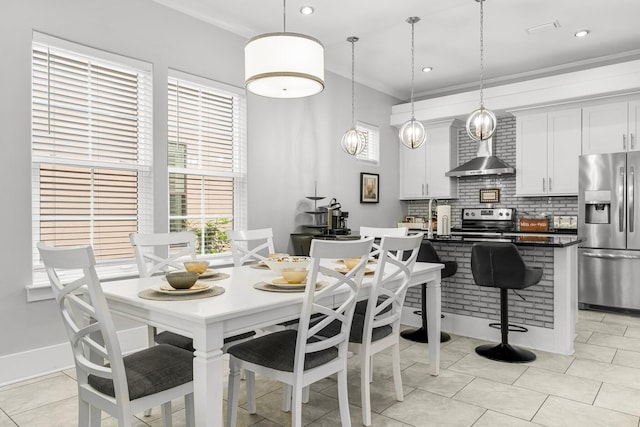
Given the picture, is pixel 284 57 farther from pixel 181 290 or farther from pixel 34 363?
pixel 34 363

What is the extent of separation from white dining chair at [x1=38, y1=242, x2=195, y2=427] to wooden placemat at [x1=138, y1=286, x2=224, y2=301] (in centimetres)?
24

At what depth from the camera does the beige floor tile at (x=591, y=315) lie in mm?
4582

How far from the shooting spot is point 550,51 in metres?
5.14

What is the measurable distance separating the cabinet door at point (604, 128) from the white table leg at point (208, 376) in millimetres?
5268

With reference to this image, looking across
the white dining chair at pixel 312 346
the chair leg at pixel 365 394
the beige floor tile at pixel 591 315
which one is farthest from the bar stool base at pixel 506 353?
the white dining chair at pixel 312 346

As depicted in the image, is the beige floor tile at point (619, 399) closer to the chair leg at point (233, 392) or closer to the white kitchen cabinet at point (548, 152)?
the chair leg at point (233, 392)

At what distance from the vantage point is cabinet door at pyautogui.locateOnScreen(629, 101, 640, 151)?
4922 mm

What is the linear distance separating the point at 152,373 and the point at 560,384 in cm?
253

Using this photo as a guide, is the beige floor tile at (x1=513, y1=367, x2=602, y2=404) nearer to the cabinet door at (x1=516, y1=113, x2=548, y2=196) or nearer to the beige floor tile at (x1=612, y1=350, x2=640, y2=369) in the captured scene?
the beige floor tile at (x1=612, y1=350, x2=640, y2=369)

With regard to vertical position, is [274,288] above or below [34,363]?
above

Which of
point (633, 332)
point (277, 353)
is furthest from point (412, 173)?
point (277, 353)

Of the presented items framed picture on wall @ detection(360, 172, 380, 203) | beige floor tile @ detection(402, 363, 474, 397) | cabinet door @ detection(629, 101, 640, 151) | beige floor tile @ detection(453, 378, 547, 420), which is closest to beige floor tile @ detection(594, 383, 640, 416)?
beige floor tile @ detection(453, 378, 547, 420)

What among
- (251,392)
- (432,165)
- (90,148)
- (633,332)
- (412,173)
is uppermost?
(432,165)

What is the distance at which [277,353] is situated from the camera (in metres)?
1.96
